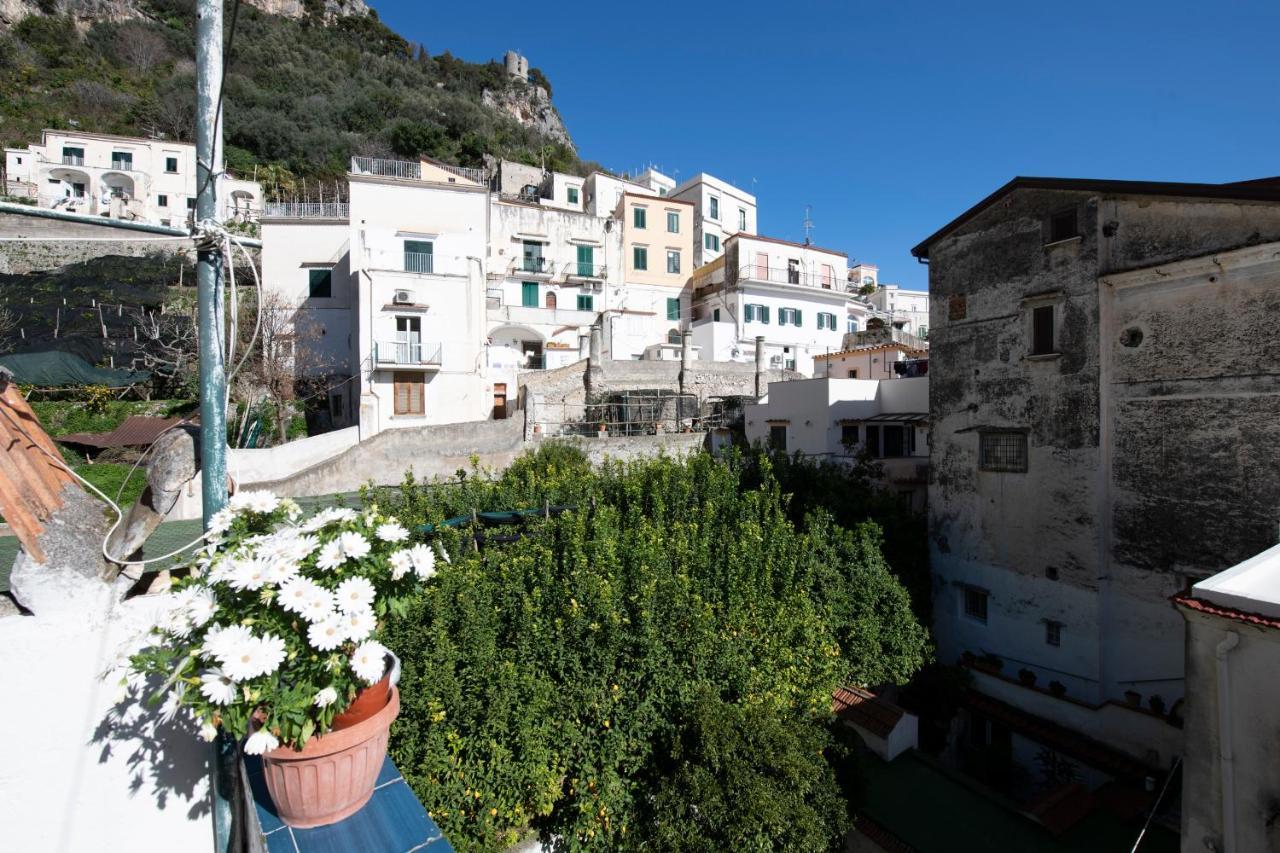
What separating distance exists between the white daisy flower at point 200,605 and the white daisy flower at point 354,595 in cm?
47

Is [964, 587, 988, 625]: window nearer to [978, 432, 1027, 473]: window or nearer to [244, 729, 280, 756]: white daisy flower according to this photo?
[978, 432, 1027, 473]: window

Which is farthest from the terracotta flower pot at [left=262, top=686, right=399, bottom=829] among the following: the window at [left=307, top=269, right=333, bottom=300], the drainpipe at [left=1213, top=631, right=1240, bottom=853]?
the window at [left=307, top=269, right=333, bottom=300]

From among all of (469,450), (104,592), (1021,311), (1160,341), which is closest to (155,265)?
(469,450)

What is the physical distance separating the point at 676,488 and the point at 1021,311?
861cm

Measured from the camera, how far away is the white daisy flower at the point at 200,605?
2.37 m

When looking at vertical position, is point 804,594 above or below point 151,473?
below

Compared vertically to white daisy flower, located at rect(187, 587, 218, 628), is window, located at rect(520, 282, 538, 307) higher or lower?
higher

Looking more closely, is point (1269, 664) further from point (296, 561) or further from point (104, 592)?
point (104, 592)

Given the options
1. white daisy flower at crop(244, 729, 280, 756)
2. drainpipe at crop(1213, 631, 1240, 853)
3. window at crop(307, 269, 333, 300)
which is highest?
window at crop(307, 269, 333, 300)

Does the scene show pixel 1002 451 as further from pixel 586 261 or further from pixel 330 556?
pixel 586 261

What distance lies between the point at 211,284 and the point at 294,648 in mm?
1848

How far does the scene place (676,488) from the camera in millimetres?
13203

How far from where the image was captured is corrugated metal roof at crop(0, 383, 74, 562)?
9.29 feet

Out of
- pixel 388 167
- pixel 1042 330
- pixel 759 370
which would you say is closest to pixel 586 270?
pixel 388 167
